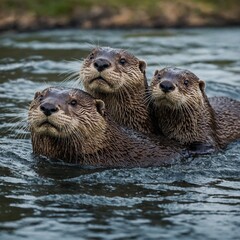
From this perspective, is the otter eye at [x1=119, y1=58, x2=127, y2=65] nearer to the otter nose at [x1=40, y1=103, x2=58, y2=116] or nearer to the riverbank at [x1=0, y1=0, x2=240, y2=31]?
the otter nose at [x1=40, y1=103, x2=58, y2=116]

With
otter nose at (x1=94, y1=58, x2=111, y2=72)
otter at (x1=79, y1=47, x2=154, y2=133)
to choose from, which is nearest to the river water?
otter at (x1=79, y1=47, x2=154, y2=133)

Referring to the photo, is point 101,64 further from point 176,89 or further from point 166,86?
point 176,89

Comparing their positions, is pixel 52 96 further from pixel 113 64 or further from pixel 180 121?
pixel 180 121

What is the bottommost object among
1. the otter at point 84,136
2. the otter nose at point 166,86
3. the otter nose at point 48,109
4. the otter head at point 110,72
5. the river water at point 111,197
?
the river water at point 111,197

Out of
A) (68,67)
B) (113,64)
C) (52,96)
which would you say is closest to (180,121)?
(113,64)

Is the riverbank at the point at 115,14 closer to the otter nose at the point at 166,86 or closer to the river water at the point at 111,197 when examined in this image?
the river water at the point at 111,197

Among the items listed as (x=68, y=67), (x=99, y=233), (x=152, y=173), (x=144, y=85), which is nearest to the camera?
(x=99, y=233)

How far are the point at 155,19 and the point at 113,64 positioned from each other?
1741 cm

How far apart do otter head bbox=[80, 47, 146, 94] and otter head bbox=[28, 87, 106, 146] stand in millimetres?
553

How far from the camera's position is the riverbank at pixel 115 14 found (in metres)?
25.1

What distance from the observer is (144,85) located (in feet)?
31.4

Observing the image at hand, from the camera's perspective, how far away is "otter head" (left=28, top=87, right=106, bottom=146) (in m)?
7.76

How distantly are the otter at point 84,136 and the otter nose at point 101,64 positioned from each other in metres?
0.55

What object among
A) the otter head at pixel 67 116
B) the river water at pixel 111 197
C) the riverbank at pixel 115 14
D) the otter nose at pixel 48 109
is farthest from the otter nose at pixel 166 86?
the riverbank at pixel 115 14
